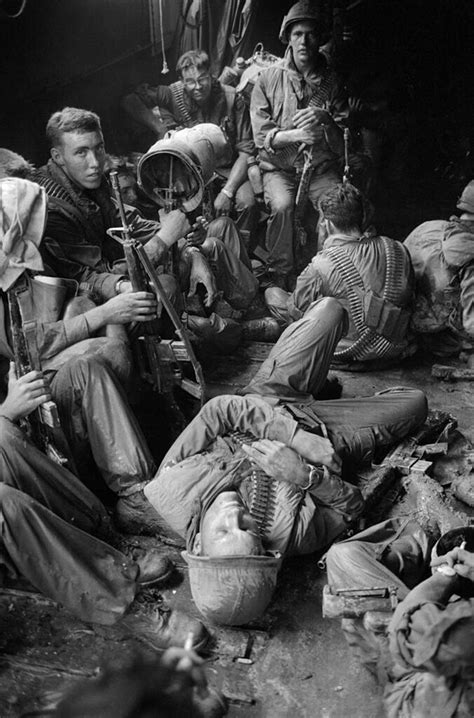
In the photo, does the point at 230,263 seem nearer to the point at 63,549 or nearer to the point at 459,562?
the point at 63,549

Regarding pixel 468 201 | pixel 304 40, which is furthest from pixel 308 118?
pixel 468 201

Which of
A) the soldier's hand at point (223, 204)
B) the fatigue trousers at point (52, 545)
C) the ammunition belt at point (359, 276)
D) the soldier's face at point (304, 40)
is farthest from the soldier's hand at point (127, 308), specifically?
the soldier's face at point (304, 40)

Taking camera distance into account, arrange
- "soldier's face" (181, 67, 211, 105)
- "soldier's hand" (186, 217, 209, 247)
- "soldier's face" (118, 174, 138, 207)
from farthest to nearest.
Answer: "soldier's face" (181, 67, 211, 105) < "soldier's face" (118, 174, 138, 207) < "soldier's hand" (186, 217, 209, 247)

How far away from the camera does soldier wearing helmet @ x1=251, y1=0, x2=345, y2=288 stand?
287 inches

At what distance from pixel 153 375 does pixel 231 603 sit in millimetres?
1847

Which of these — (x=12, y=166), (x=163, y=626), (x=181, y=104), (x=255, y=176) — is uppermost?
(x=12, y=166)

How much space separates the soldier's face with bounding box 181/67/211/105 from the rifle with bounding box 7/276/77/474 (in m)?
4.48

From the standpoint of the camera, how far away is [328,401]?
15.7ft

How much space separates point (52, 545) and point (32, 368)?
1.03 metres

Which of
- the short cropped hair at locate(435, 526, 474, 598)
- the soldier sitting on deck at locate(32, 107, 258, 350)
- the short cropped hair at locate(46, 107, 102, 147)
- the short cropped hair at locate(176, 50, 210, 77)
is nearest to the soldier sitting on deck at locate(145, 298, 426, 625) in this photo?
the short cropped hair at locate(435, 526, 474, 598)

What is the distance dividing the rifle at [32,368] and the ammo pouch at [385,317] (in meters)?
2.50

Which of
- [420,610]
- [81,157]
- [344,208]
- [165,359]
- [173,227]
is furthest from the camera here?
[344,208]

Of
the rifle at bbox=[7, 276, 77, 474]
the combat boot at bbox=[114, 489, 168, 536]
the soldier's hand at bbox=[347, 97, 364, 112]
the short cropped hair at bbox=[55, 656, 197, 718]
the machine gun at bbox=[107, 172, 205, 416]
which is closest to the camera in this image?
the short cropped hair at bbox=[55, 656, 197, 718]

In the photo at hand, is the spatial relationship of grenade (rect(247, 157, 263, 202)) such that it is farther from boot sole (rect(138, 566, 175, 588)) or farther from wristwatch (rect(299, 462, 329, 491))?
boot sole (rect(138, 566, 175, 588))
